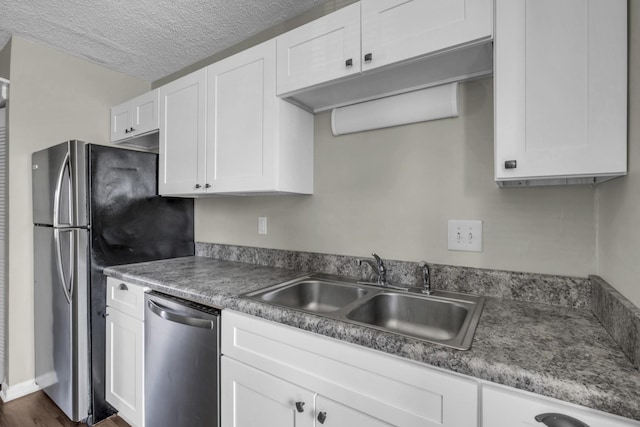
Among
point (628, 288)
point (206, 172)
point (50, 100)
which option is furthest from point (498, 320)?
point (50, 100)

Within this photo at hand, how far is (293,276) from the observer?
1681mm

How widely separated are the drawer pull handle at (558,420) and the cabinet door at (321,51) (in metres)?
1.25

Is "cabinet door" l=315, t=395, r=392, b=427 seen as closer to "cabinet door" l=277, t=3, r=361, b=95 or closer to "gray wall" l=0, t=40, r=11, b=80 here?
"cabinet door" l=277, t=3, r=361, b=95

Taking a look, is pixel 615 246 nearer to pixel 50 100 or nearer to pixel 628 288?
pixel 628 288

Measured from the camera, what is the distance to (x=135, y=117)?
2.32 metres

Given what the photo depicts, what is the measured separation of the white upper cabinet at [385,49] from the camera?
1.09 m

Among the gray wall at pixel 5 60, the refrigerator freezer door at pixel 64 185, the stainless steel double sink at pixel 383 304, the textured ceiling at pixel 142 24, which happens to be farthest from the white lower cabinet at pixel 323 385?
the gray wall at pixel 5 60

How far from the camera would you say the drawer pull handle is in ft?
2.13

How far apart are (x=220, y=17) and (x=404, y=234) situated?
1.70m

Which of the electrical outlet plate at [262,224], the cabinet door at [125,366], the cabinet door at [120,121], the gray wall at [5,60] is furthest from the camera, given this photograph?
the cabinet door at [120,121]

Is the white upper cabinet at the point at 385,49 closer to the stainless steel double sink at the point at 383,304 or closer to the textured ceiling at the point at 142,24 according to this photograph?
the textured ceiling at the point at 142,24

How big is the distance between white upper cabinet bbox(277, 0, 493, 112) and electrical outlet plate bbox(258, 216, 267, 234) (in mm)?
819

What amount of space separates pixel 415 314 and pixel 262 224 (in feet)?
3.73

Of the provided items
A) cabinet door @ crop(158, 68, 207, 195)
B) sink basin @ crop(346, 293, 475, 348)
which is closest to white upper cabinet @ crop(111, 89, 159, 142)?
cabinet door @ crop(158, 68, 207, 195)
